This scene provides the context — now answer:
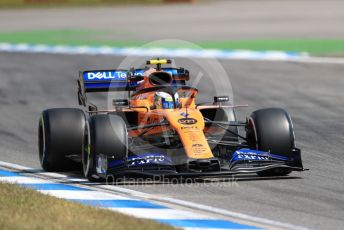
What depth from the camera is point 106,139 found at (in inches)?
467

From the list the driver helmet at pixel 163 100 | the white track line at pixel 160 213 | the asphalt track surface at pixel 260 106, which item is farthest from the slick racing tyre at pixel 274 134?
the white track line at pixel 160 213

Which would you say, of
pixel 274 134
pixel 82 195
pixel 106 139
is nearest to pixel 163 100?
pixel 106 139

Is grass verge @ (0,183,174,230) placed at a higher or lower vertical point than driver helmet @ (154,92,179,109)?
lower

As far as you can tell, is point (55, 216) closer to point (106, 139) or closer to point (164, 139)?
point (106, 139)

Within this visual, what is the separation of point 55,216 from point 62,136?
351 centimetres

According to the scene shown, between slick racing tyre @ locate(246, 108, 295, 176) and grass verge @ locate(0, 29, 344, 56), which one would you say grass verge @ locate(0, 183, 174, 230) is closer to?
slick racing tyre @ locate(246, 108, 295, 176)

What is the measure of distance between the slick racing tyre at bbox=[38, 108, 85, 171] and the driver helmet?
3.02 feet

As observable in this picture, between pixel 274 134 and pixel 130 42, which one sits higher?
pixel 130 42

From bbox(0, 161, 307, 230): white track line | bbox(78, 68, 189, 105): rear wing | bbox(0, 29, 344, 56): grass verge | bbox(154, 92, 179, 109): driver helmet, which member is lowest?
bbox(0, 161, 307, 230): white track line

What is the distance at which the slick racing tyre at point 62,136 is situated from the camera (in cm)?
1280

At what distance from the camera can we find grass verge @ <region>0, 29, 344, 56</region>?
29.6 m

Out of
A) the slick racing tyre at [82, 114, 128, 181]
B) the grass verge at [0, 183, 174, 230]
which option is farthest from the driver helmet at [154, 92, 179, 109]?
the grass verge at [0, 183, 174, 230]

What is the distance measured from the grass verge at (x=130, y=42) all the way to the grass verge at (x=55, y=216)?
60.5 feet

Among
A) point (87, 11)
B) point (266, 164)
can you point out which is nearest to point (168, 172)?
point (266, 164)
